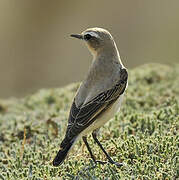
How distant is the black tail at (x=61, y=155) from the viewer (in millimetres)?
5555

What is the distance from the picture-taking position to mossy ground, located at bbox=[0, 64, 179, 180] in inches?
217

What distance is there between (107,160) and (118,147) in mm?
217

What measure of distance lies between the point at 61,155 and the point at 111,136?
1.57 meters

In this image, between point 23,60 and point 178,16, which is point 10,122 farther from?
point 178,16

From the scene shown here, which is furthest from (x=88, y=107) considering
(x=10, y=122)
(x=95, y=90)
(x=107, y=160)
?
(x=10, y=122)

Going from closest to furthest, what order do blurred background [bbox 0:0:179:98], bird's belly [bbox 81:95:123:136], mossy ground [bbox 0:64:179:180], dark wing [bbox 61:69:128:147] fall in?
mossy ground [bbox 0:64:179:180] < dark wing [bbox 61:69:128:147] < bird's belly [bbox 81:95:123:136] < blurred background [bbox 0:0:179:98]

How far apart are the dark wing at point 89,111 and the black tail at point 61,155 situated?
0.05 meters

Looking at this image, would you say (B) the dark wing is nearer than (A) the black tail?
No

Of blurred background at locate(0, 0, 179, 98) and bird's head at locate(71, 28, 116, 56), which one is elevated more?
blurred background at locate(0, 0, 179, 98)

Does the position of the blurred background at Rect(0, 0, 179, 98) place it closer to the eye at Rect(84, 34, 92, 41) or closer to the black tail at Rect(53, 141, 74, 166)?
the eye at Rect(84, 34, 92, 41)

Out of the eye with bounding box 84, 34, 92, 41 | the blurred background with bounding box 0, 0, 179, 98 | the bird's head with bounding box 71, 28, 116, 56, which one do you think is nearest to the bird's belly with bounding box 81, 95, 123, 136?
the bird's head with bounding box 71, 28, 116, 56

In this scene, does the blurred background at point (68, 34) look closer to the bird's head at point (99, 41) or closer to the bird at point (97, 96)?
the bird's head at point (99, 41)

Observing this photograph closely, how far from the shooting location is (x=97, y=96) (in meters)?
6.26

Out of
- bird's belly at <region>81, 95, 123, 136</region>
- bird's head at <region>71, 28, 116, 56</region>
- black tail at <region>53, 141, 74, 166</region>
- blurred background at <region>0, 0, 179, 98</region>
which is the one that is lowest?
black tail at <region>53, 141, 74, 166</region>
